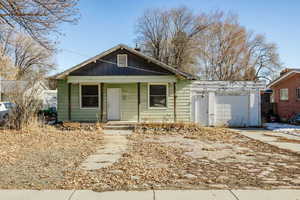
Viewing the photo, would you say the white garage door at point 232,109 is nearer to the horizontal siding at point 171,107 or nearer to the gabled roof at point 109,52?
the horizontal siding at point 171,107

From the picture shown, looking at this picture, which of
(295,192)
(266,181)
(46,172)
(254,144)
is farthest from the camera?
(254,144)

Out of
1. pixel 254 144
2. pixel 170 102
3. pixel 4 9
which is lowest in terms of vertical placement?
pixel 254 144

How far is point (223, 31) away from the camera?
30203mm

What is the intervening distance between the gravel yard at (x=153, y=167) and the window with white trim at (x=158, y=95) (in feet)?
18.5

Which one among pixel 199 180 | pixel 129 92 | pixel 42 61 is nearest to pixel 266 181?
pixel 199 180

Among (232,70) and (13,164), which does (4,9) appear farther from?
(232,70)

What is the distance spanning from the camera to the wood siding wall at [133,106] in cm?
1345

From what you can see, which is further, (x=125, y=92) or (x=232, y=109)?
(x=232, y=109)

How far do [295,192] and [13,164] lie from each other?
252 inches

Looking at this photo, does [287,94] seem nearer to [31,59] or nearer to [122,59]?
[122,59]

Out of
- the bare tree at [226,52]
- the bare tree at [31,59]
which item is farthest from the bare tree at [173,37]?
the bare tree at [31,59]

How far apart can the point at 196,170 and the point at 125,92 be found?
9.28 m

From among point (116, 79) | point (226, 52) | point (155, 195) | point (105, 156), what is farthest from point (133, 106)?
point (226, 52)

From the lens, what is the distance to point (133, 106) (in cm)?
1359
